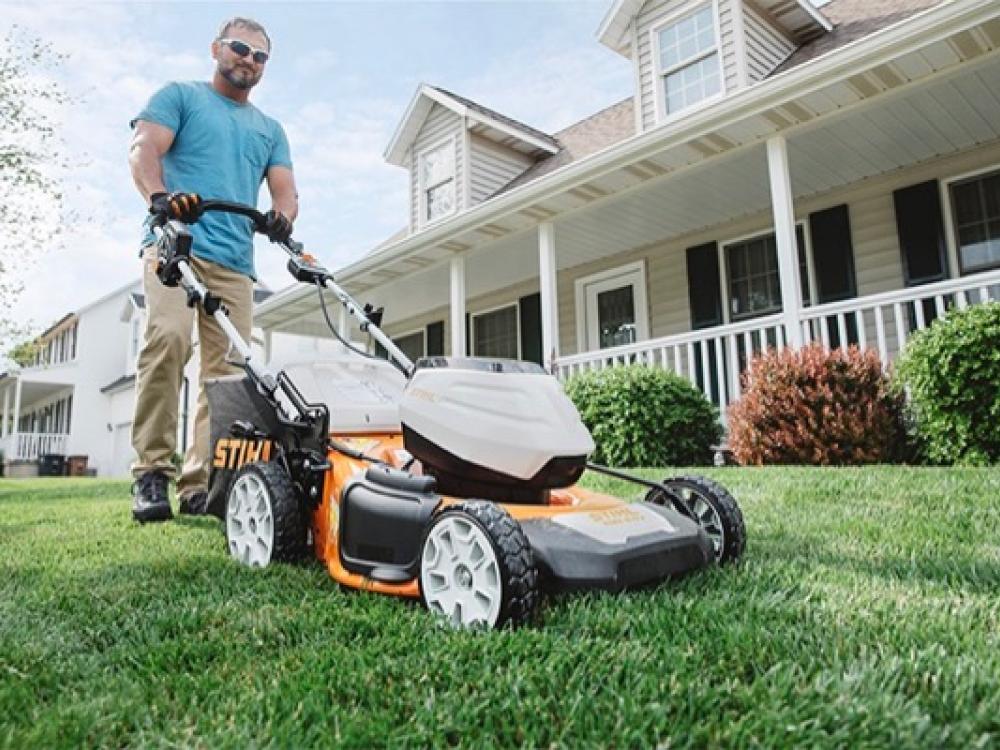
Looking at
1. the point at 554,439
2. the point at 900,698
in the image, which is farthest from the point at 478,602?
the point at 900,698

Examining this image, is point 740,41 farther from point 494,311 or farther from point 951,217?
point 494,311

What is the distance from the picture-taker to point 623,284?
10031 millimetres

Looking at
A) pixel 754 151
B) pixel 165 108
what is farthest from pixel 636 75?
pixel 165 108

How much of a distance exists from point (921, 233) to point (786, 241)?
191cm

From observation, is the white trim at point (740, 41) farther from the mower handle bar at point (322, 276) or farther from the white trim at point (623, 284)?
the mower handle bar at point (322, 276)

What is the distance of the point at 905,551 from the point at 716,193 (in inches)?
247

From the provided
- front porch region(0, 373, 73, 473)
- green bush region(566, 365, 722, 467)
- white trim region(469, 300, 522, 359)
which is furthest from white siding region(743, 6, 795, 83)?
front porch region(0, 373, 73, 473)

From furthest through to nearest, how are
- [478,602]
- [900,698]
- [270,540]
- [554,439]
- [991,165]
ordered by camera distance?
[991,165], [270,540], [554,439], [478,602], [900,698]

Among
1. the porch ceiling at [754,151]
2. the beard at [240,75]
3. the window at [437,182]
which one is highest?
the window at [437,182]

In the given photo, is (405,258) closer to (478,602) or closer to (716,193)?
(716,193)

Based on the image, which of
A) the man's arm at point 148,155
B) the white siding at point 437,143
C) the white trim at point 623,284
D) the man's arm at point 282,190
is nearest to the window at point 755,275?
the white trim at point 623,284

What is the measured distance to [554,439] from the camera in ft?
6.02

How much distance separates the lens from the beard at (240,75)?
11.4 feet

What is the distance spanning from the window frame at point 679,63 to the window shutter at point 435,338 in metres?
6.05
